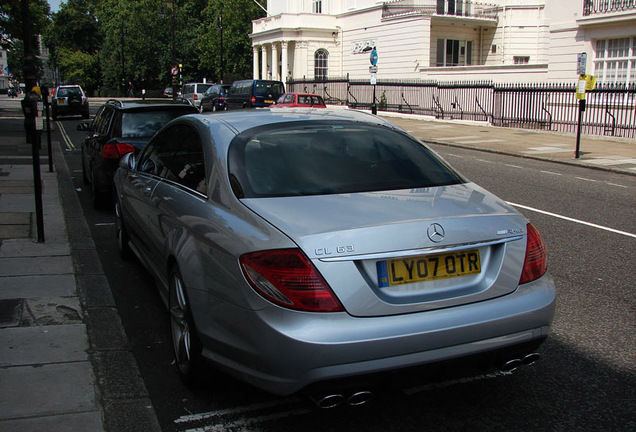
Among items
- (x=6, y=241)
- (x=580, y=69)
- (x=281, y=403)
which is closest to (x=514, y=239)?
(x=281, y=403)

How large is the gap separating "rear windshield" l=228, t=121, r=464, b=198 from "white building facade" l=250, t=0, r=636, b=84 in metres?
26.2

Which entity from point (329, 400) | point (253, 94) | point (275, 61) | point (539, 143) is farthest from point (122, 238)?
point (275, 61)

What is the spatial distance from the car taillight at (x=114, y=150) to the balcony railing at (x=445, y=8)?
137ft

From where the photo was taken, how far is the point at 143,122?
907 cm

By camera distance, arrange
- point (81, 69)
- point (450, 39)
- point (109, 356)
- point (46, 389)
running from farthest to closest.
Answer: point (81, 69) < point (450, 39) < point (109, 356) < point (46, 389)

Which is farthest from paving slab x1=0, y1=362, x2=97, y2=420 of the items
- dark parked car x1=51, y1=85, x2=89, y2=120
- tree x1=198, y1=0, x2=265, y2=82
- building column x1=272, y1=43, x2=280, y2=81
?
tree x1=198, y1=0, x2=265, y2=82

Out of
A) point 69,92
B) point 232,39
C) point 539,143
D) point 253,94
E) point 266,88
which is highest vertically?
point 232,39

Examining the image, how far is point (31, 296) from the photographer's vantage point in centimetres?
528

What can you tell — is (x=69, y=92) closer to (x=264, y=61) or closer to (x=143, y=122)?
(x=143, y=122)

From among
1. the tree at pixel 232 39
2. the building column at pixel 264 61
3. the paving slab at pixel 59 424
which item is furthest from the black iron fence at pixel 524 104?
the tree at pixel 232 39

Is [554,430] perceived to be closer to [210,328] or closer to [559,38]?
[210,328]

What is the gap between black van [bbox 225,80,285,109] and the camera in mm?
35531

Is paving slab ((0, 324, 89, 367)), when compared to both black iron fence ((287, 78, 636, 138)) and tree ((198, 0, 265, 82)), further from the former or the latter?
tree ((198, 0, 265, 82))

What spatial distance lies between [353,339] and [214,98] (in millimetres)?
38125
